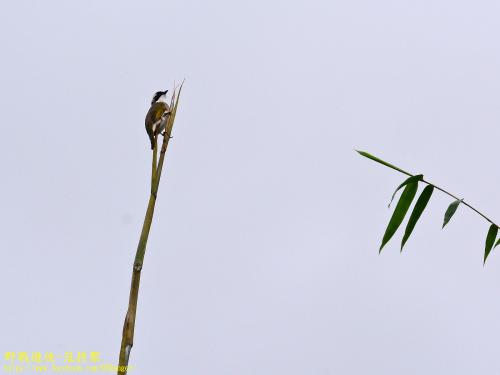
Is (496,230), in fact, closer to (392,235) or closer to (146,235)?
(392,235)

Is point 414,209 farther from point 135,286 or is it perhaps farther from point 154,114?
point 154,114

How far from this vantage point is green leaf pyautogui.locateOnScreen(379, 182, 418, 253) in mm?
4000

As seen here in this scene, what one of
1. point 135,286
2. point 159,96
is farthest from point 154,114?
point 135,286

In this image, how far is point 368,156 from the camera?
399 centimetres

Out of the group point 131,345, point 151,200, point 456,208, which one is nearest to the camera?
point 131,345

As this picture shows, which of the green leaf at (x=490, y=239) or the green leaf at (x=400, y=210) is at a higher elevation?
the green leaf at (x=400, y=210)

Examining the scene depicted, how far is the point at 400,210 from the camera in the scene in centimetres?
416

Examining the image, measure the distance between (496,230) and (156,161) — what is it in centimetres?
181

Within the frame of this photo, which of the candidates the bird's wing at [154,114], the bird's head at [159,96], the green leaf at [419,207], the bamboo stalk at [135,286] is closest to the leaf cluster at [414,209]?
the green leaf at [419,207]

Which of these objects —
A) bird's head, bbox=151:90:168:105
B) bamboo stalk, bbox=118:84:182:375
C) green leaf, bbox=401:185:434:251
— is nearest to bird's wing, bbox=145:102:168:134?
bird's head, bbox=151:90:168:105

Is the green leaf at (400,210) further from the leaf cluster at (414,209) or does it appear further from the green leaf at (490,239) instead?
the green leaf at (490,239)

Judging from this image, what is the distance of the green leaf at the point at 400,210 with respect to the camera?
157 inches

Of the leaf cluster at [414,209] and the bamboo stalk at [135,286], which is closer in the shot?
the bamboo stalk at [135,286]

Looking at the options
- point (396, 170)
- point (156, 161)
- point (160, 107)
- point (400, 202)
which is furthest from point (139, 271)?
point (160, 107)
